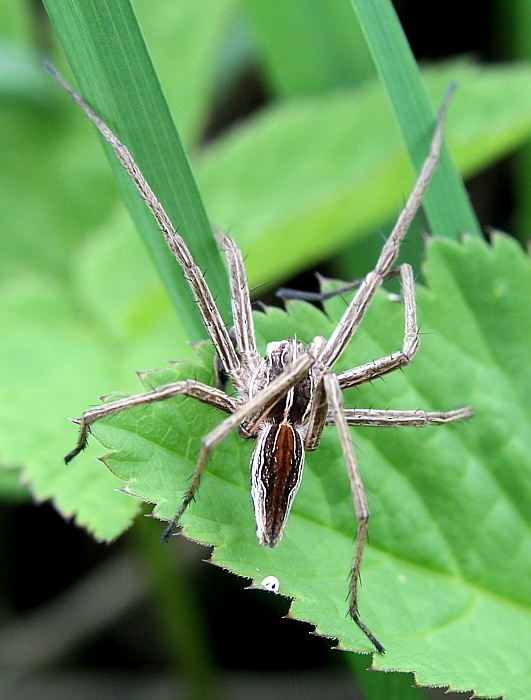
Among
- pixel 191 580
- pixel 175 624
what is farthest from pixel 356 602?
pixel 191 580

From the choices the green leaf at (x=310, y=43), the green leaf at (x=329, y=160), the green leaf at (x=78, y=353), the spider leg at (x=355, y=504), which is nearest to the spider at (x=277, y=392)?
the spider leg at (x=355, y=504)

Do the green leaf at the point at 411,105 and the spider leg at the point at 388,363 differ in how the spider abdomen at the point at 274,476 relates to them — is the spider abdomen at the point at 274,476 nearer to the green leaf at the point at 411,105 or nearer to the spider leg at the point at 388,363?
the spider leg at the point at 388,363

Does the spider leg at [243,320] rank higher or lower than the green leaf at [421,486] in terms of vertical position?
higher

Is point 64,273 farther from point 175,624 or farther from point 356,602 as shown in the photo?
point 356,602

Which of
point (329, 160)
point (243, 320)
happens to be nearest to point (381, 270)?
point (243, 320)

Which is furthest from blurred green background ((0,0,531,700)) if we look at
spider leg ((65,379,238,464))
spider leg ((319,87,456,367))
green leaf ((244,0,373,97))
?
spider leg ((65,379,238,464))
